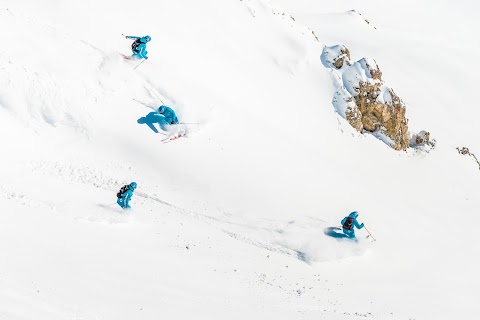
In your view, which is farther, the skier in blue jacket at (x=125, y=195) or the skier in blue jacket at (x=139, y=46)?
the skier in blue jacket at (x=139, y=46)

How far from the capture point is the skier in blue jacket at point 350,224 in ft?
59.6

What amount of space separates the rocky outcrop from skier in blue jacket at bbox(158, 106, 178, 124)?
10090 millimetres

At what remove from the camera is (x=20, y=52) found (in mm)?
17062

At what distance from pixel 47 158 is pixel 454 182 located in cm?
2072

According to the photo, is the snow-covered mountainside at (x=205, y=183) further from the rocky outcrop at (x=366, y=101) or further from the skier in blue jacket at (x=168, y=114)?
the rocky outcrop at (x=366, y=101)

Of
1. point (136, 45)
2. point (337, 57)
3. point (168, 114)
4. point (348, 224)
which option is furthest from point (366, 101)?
point (136, 45)

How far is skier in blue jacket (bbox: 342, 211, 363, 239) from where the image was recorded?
1815 cm

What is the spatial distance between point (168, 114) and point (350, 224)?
27.2 ft

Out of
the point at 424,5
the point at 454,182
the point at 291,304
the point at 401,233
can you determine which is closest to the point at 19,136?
the point at 291,304

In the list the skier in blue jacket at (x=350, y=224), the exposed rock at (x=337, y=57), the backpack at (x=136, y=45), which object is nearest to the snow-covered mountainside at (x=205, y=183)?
the skier in blue jacket at (x=350, y=224)

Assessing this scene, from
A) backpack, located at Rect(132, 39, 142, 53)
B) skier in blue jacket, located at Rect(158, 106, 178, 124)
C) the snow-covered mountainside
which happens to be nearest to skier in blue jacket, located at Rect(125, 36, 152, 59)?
backpack, located at Rect(132, 39, 142, 53)

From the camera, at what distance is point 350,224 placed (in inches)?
715

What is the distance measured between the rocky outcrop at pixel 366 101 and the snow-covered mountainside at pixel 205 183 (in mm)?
655

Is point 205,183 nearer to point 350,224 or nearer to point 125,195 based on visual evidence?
point 125,195
